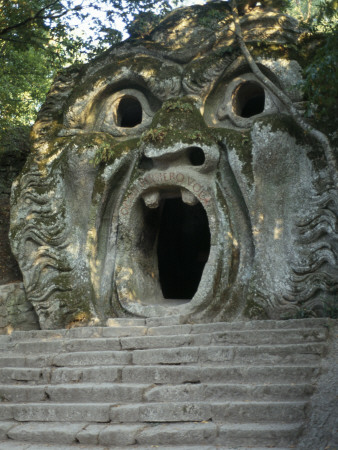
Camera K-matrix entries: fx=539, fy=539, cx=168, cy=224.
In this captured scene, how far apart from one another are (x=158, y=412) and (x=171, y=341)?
1367 mm

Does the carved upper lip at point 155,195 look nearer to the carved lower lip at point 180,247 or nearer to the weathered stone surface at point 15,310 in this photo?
the carved lower lip at point 180,247

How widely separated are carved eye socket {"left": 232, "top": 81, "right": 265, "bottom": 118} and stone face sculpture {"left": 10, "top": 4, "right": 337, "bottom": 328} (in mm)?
39

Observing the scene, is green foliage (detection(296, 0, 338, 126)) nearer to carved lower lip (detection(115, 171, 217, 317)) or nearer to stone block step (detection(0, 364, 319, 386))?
carved lower lip (detection(115, 171, 217, 317))

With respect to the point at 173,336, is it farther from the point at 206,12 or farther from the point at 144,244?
the point at 206,12

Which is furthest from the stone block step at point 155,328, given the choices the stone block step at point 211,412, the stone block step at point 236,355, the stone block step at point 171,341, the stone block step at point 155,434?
the stone block step at point 155,434

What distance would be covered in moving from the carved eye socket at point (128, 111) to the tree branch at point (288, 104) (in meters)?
2.32

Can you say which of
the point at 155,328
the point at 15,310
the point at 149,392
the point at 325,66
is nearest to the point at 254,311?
the point at 155,328

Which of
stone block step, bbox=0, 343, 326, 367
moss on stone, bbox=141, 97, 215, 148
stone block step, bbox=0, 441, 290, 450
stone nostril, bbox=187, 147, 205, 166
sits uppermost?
moss on stone, bbox=141, 97, 215, 148

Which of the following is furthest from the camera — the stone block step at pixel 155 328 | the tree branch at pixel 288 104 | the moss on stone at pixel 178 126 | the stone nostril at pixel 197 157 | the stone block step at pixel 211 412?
the stone nostril at pixel 197 157

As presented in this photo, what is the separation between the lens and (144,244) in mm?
9703

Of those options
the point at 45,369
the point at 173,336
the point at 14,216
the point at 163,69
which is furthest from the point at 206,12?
the point at 45,369

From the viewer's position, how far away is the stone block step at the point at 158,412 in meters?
5.33

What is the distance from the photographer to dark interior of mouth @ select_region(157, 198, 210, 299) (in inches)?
448

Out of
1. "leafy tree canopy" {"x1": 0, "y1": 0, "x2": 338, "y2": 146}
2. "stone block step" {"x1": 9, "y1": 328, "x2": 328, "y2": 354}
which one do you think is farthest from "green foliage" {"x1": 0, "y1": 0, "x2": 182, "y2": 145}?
"stone block step" {"x1": 9, "y1": 328, "x2": 328, "y2": 354}
